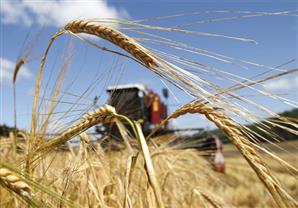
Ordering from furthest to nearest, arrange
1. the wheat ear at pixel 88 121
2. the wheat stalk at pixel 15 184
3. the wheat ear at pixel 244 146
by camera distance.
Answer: the wheat ear at pixel 88 121
the wheat ear at pixel 244 146
the wheat stalk at pixel 15 184

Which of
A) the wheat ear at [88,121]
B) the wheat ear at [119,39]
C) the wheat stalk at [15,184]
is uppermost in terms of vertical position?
the wheat ear at [119,39]

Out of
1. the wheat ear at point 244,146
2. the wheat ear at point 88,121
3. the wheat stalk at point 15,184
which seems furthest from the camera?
the wheat ear at point 88,121

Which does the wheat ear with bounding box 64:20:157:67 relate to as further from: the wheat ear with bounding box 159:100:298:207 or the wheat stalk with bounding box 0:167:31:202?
the wheat stalk with bounding box 0:167:31:202

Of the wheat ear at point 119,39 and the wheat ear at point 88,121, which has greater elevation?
the wheat ear at point 119,39

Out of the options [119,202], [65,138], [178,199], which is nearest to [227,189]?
[178,199]

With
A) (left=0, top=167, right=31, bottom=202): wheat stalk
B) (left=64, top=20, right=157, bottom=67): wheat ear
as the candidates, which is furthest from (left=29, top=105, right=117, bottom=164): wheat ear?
(left=0, top=167, right=31, bottom=202): wheat stalk

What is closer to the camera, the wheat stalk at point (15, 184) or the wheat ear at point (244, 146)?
the wheat stalk at point (15, 184)

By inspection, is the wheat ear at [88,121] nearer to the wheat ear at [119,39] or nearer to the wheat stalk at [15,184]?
the wheat ear at [119,39]

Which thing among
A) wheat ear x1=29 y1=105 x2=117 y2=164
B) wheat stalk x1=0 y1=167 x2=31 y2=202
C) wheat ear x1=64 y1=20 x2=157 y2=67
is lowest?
wheat stalk x1=0 y1=167 x2=31 y2=202

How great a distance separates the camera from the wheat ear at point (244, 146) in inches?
29.3

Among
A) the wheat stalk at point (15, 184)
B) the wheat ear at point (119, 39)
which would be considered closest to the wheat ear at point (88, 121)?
the wheat ear at point (119, 39)

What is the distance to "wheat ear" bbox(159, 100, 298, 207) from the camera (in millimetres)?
744

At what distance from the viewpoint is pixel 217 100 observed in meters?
0.74

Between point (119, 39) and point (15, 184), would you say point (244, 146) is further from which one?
point (15, 184)
